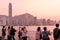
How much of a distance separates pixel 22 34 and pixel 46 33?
3007mm

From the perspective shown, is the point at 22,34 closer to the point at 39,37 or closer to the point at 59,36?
the point at 39,37

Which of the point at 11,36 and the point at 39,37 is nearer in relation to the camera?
the point at 11,36

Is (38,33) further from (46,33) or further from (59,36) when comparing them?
(59,36)

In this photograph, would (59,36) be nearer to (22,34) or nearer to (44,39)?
(44,39)

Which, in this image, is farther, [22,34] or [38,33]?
[22,34]

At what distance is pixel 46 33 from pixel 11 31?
223cm

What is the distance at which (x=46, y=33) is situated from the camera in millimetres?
13039

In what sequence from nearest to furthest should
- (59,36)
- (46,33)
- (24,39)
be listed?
(59,36), (46,33), (24,39)

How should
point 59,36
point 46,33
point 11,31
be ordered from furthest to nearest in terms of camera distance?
1. point 11,31
2. point 46,33
3. point 59,36

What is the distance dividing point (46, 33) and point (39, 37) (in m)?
1.55

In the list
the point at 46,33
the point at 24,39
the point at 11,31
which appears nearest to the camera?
the point at 46,33

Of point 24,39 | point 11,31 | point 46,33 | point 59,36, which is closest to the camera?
point 59,36

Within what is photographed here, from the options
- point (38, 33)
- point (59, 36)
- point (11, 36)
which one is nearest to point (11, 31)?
point (11, 36)

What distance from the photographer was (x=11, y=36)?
43.7 ft
